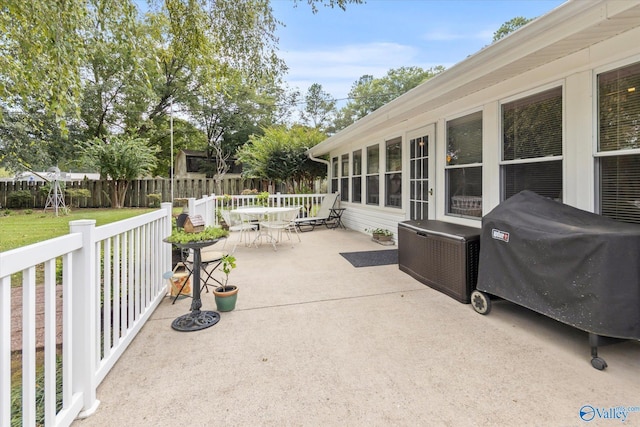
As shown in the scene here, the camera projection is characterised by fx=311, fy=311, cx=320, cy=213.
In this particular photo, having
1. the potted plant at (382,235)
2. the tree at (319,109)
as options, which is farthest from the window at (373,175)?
the tree at (319,109)

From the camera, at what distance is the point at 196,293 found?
9.12ft

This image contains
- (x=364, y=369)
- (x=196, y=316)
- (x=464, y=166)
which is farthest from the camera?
(x=464, y=166)

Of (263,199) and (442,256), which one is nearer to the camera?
(442,256)

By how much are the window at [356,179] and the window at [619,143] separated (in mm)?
5406

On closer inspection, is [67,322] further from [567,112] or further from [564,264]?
[567,112]

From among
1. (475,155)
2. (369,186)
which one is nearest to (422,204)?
(475,155)

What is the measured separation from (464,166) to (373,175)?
299cm

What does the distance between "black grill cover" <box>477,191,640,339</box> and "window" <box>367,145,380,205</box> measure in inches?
171

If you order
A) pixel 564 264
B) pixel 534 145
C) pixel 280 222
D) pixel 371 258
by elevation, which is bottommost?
pixel 371 258

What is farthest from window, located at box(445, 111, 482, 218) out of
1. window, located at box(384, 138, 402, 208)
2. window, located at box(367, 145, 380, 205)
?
window, located at box(367, 145, 380, 205)

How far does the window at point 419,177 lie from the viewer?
5.25 meters

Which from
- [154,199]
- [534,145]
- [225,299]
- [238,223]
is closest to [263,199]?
[238,223]

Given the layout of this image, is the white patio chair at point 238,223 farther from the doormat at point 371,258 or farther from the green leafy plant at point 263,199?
the doormat at point 371,258

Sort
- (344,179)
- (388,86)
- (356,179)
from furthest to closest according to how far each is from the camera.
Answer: (388,86) < (344,179) < (356,179)
